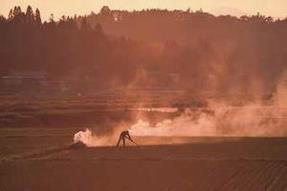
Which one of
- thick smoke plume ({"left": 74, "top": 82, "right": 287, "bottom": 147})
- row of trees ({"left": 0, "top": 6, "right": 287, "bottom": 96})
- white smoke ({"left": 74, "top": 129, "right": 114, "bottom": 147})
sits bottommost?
white smoke ({"left": 74, "top": 129, "right": 114, "bottom": 147})

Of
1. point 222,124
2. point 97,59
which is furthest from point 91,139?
point 97,59

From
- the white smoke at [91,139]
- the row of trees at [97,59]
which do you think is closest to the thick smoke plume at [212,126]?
the white smoke at [91,139]

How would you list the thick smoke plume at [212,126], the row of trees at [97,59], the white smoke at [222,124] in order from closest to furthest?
the thick smoke plume at [212,126] < the white smoke at [222,124] < the row of trees at [97,59]

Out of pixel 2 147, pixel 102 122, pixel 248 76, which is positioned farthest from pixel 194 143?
pixel 248 76

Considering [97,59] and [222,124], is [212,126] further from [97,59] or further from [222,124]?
[97,59]

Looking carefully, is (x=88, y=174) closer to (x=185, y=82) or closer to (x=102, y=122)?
(x=102, y=122)

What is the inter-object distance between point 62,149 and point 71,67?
4593 inches

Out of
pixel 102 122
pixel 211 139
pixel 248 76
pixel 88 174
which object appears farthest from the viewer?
pixel 248 76

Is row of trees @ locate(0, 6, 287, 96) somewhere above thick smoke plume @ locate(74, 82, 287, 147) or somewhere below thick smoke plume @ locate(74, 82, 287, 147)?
above

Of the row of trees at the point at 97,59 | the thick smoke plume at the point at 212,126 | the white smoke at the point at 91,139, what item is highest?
the row of trees at the point at 97,59

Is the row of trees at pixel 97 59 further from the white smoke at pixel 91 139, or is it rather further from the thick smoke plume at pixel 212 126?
the white smoke at pixel 91 139

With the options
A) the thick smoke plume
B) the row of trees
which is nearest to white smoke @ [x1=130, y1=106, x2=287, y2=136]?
the thick smoke plume

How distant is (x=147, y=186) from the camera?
27703 millimetres

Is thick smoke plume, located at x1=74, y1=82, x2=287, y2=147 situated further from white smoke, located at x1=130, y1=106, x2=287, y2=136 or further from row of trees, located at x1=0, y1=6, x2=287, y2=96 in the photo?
row of trees, located at x1=0, y1=6, x2=287, y2=96
